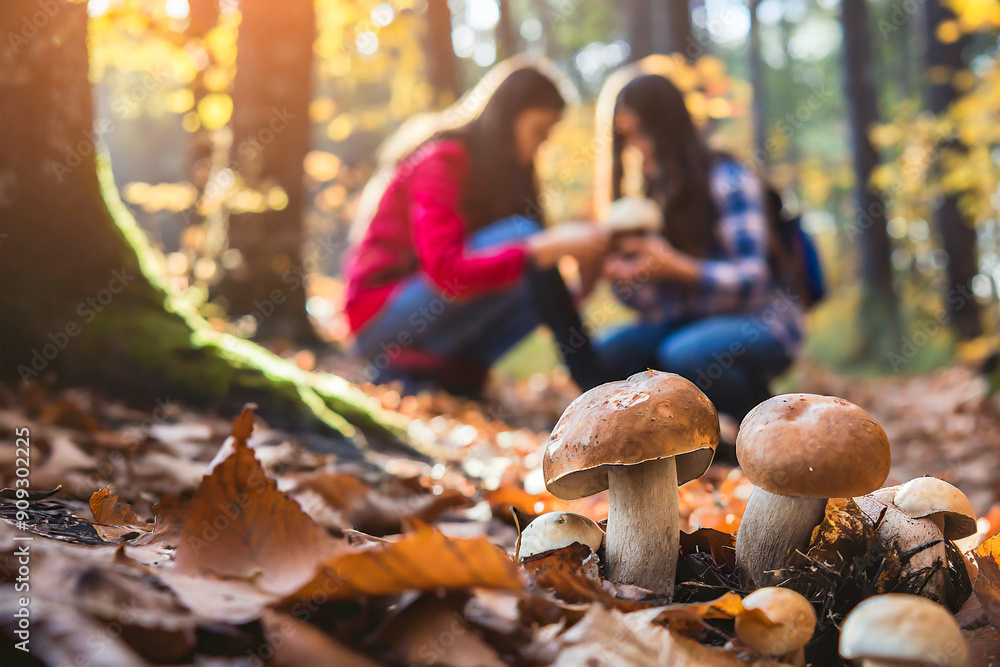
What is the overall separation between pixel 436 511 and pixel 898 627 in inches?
46.2

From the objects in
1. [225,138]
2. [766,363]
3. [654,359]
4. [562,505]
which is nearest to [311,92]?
[225,138]

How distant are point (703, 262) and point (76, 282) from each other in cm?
320

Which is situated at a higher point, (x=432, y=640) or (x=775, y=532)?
(x=432, y=640)

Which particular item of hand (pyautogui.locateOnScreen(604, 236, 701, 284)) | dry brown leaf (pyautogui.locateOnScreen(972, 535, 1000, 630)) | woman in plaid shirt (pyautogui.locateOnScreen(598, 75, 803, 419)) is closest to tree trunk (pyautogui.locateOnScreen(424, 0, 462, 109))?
woman in plaid shirt (pyautogui.locateOnScreen(598, 75, 803, 419))

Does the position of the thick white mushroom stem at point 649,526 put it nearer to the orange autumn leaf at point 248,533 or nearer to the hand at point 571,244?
the orange autumn leaf at point 248,533

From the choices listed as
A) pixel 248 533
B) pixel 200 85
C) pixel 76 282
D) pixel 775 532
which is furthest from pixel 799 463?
pixel 200 85

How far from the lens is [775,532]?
3.59 feet

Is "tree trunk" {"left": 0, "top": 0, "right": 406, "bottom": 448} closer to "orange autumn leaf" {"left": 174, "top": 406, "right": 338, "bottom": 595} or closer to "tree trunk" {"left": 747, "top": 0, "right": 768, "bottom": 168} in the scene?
"orange autumn leaf" {"left": 174, "top": 406, "right": 338, "bottom": 595}

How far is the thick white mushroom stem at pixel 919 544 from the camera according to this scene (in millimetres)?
1047

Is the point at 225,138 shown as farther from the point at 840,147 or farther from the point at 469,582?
the point at 840,147

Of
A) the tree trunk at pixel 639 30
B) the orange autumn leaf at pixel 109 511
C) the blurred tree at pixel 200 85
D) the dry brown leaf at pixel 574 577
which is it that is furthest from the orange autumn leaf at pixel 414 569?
the tree trunk at pixel 639 30

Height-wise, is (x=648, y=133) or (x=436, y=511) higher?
(x=648, y=133)

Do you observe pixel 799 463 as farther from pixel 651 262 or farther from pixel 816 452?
pixel 651 262

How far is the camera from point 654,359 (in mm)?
4121
